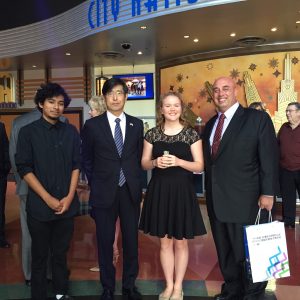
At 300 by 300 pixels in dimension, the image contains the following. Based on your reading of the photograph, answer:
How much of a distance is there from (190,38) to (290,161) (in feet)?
10.3

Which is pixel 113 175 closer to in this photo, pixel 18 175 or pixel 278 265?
pixel 18 175

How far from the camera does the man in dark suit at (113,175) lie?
9.36 feet

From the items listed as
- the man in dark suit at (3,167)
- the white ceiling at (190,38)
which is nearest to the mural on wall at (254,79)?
the white ceiling at (190,38)

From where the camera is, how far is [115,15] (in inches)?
247

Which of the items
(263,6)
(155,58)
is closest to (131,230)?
(263,6)

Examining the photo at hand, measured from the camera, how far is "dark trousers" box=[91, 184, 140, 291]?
2.91m

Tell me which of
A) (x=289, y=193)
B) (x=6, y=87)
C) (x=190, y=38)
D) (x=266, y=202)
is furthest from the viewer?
(x=6, y=87)

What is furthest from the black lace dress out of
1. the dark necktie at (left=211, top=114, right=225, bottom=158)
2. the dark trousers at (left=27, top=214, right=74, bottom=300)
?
the dark trousers at (left=27, top=214, right=74, bottom=300)

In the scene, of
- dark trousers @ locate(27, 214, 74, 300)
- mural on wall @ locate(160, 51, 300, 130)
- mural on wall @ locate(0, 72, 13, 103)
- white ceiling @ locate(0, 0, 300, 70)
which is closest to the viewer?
dark trousers @ locate(27, 214, 74, 300)

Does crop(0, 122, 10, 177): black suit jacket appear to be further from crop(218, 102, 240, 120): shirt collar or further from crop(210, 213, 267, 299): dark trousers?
crop(218, 102, 240, 120): shirt collar

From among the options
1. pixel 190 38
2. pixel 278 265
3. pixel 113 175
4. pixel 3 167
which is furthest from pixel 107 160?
pixel 190 38

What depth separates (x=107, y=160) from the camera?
9.36 feet

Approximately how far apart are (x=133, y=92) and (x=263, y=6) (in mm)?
4931

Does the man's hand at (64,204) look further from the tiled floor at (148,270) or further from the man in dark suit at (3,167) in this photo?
the man in dark suit at (3,167)
